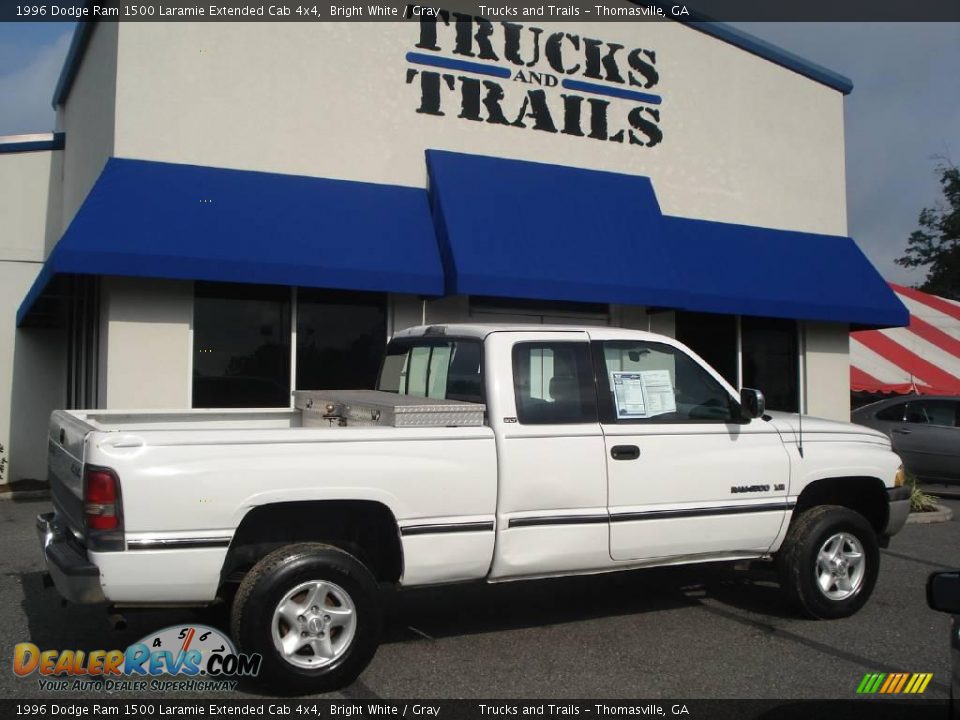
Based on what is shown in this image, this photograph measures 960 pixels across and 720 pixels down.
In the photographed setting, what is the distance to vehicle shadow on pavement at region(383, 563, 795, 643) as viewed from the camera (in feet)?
20.1

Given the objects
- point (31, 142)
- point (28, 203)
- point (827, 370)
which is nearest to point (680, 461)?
point (827, 370)

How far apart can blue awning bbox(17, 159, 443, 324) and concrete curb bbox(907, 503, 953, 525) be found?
6.70m

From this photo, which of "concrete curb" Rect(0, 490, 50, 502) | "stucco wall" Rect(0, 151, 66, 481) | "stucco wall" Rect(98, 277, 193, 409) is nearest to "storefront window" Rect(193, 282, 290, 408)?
"stucco wall" Rect(98, 277, 193, 409)

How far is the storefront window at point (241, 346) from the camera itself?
32.2ft

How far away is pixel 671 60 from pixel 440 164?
4.53m

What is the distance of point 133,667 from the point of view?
484cm

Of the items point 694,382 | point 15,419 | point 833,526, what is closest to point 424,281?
point 694,382

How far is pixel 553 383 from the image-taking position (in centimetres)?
553

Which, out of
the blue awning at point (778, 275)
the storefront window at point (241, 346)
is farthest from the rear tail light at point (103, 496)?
the blue awning at point (778, 275)

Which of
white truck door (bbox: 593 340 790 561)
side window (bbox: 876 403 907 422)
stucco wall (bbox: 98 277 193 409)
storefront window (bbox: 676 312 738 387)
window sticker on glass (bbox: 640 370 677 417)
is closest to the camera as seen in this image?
white truck door (bbox: 593 340 790 561)

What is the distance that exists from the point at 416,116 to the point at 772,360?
22.0 feet

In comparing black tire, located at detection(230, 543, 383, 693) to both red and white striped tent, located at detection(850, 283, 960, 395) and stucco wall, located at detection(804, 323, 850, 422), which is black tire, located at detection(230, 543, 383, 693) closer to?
stucco wall, located at detection(804, 323, 850, 422)

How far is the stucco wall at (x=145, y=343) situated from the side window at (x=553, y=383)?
5.45 meters

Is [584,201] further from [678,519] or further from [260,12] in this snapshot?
[678,519]
